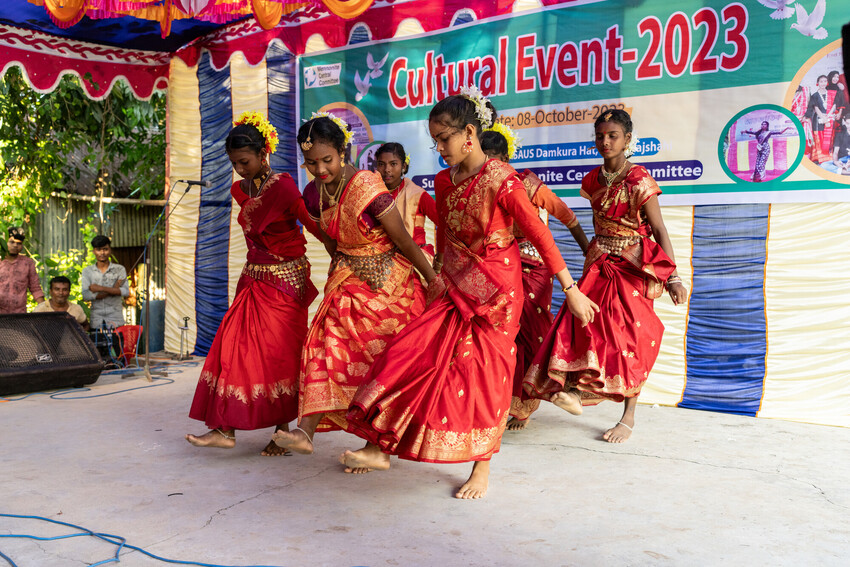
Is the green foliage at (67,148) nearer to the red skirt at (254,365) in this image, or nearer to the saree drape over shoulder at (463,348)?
the red skirt at (254,365)

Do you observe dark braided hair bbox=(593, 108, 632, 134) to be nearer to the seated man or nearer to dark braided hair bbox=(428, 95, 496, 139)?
dark braided hair bbox=(428, 95, 496, 139)

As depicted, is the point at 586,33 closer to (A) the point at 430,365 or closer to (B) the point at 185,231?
(A) the point at 430,365

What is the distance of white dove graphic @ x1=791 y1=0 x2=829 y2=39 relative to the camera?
4.75 m

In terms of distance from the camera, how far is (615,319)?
4199mm

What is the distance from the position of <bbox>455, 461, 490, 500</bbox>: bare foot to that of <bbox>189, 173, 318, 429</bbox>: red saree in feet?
3.49

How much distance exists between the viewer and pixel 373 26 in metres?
6.81

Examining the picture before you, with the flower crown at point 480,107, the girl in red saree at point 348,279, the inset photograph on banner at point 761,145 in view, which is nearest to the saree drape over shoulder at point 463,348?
the flower crown at point 480,107

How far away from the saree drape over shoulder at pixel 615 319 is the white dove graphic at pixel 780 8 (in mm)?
1660

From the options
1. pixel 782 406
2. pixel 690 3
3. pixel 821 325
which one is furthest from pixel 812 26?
pixel 782 406

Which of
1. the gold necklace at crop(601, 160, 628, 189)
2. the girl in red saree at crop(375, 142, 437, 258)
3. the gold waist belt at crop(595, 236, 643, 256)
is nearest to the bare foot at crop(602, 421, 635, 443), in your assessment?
the gold waist belt at crop(595, 236, 643, 256)

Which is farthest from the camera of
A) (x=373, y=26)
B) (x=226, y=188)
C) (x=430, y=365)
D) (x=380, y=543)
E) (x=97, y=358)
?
(x=226, y=188)

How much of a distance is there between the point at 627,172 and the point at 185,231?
5.67 meters

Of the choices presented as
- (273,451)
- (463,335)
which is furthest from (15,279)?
(463,335)

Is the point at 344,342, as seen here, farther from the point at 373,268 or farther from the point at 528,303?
the point at 528,303
